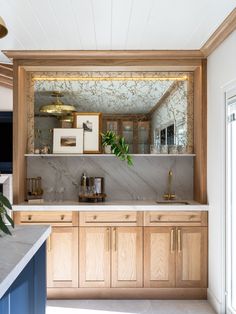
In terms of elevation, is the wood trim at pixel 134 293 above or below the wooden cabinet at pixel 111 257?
below

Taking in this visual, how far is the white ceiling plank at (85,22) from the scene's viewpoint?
265 centimetres

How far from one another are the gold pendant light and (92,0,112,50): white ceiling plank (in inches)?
32.7

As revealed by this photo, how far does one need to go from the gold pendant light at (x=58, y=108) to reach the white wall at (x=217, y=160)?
159 centimetres

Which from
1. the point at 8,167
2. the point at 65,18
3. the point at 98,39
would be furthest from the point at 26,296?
the point at 8,167

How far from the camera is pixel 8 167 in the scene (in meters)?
5.58

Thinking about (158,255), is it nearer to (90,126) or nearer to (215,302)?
(215,302)

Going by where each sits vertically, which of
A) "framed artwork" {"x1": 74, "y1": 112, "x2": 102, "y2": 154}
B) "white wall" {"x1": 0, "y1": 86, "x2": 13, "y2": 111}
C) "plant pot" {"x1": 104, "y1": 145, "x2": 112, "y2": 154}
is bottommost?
"plant pot" {"x1": 104, "y1": 145, "x2": 112, "y2": 154}

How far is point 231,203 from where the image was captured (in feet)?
10.6

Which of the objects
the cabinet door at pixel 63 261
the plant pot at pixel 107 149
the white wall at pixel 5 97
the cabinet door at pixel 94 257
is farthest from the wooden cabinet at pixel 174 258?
the white wall at pixel 5 97

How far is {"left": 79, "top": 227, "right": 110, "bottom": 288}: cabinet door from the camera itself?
372 centimetres

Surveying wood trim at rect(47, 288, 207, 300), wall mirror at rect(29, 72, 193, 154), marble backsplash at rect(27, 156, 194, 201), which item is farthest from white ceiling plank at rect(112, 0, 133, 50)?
wood trim at rect(47, 288, 207, 300)

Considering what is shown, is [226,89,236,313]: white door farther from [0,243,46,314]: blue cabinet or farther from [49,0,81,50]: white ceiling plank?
[0,243,46,314]: blue cabinet

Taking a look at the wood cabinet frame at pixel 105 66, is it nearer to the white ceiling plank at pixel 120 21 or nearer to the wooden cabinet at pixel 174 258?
the white ceiling plank at pixel 120 21

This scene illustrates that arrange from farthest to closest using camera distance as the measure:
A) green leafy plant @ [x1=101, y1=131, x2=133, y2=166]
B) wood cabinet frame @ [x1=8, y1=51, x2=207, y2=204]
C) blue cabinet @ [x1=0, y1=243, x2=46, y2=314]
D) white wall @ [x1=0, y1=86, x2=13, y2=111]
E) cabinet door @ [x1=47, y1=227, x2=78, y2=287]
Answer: white wall @ [x1=0, y1=86, x2=13, y2=111], green leafy plant @ [x1=101, y1=131, x2=133, y2=166], wood cabinet frame @ [x1=8, y1=51, x2=207, y2=204], cabinet door @ [x1=47, y1=227, x2=78, y2=287], blue cabinet @ [x1=0, y1=243, x2=46, y2=314]
